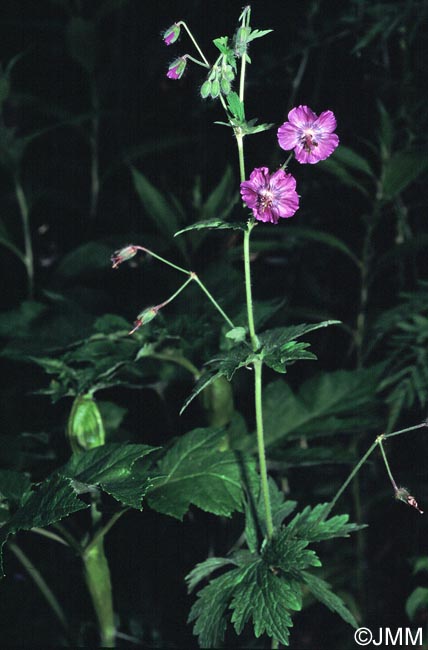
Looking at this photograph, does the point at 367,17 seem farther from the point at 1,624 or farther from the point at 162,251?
the point at 1,624

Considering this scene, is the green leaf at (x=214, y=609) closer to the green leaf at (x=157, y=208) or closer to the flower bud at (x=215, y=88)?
the flower bud at (x=215, y=88)

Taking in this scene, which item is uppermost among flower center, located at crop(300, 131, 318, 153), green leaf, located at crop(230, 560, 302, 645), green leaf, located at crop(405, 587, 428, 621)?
flower center, located at crop(300, 131, 318, 153)

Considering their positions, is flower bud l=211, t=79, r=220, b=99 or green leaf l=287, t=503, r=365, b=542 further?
green leaf l=287, t=503, r=365, b=542

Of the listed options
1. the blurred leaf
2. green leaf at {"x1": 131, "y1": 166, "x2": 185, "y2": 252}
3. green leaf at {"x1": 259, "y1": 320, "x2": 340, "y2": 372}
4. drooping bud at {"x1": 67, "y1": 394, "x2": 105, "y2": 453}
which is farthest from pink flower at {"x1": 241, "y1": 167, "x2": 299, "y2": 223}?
the blurred leaf

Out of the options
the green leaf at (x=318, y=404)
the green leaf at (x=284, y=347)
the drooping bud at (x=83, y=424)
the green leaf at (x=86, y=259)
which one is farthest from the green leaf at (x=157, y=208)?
the green leaf at (x=284, y=347)

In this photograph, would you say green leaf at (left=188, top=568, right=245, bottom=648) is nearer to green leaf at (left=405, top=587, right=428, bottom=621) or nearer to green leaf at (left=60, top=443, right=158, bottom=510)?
green leaf at (left=60, top=443, right=158, bottom=510)

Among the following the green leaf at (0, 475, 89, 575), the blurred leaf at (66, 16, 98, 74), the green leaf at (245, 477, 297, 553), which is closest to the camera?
the green leaf at (0, 475, 89, 575)

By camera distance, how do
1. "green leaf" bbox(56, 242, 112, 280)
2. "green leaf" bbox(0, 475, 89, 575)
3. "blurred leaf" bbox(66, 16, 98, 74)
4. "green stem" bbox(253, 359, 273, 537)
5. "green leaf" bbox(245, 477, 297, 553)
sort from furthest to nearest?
"blurred leaf" bbox(66, 16, 98, 74), "green leaf" bbox(56, 242, 112, 280), "green leaf" bbox(245, 477, 297, 553), "green stem" bbox(253, 359, 273, 537), "green leaf" bbox(0, 475, 89, 575)
